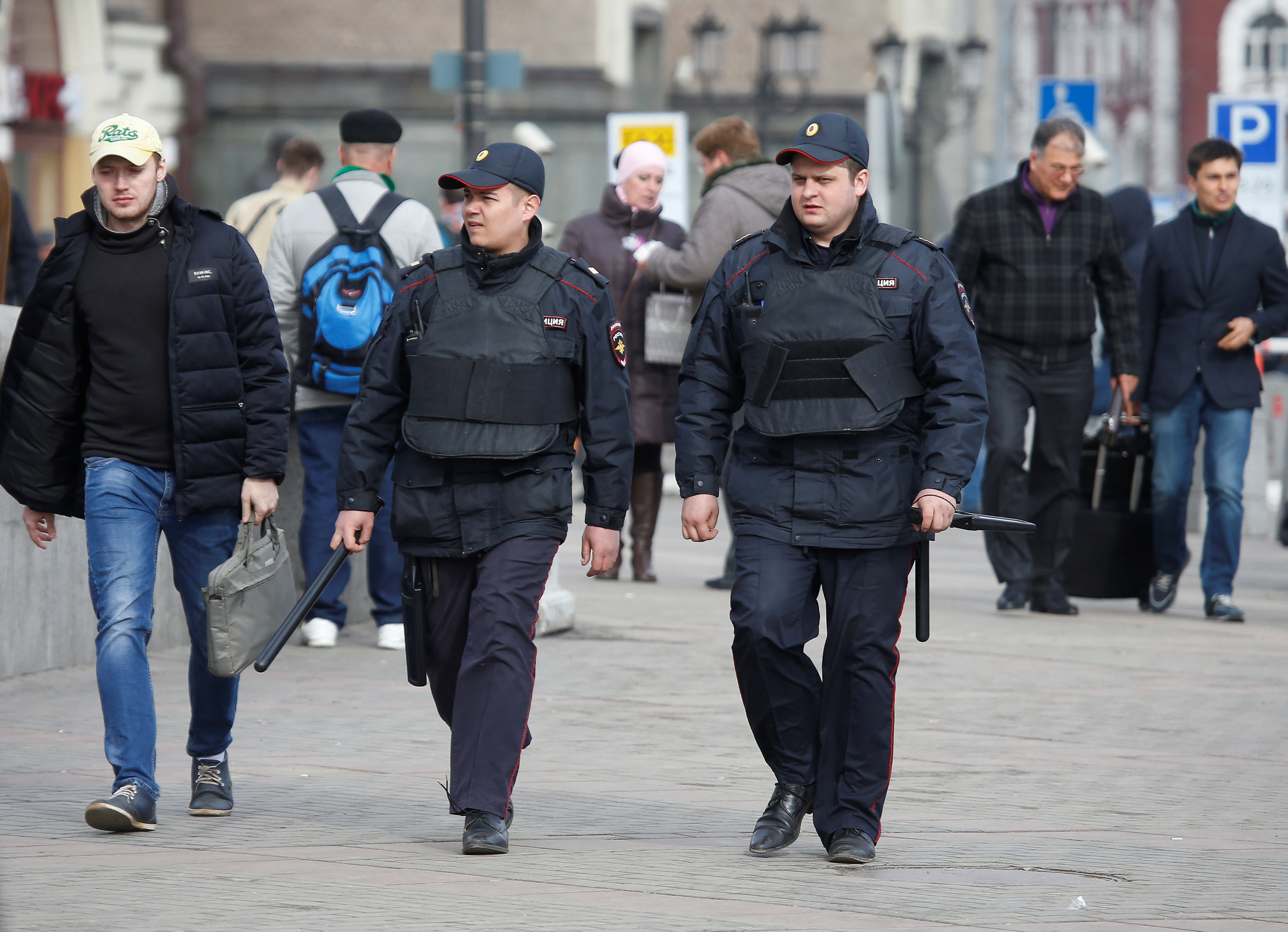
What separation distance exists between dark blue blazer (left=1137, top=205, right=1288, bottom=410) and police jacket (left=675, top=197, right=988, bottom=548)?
191 inches

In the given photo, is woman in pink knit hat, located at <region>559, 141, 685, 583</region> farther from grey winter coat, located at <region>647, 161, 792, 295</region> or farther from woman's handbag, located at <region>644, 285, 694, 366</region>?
grey winter coat, located at <region>647, 161, 792, 295</region>

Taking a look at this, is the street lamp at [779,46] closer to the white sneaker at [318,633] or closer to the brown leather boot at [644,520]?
the brown leather boot at [644,520]

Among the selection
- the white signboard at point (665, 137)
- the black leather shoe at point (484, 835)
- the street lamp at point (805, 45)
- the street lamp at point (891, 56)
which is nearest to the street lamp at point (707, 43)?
the street lamp at point (805, 45)

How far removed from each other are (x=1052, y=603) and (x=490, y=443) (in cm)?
543

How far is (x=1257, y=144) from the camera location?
49.4 feet

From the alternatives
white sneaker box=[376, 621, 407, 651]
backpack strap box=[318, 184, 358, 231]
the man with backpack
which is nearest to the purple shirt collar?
the man with backpack

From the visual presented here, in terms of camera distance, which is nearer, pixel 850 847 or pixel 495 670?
pixel 850 847

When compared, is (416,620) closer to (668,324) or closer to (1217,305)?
(668,324)

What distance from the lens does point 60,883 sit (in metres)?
4.95

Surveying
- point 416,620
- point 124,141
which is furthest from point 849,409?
point 124,141

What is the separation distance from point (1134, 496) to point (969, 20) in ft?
114

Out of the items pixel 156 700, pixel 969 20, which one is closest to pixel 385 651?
pixel 156 700

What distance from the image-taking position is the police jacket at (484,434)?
5535mm

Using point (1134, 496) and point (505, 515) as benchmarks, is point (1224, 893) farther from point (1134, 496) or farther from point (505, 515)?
point (1134, 496)
